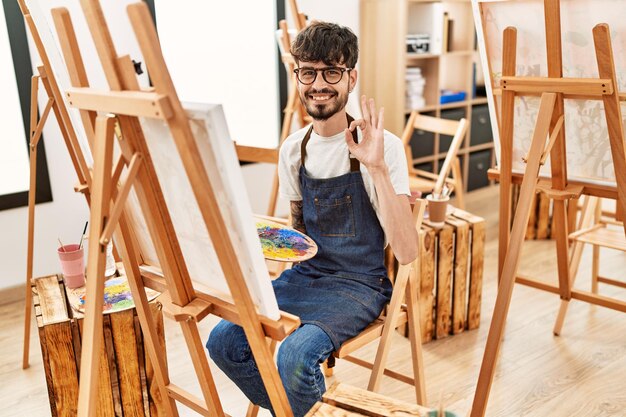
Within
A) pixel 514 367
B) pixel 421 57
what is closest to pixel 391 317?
pixel 514 367

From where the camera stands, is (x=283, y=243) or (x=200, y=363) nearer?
(x=200, y=363)

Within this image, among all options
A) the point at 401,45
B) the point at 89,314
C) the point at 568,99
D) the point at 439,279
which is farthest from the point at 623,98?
the point at 401,45

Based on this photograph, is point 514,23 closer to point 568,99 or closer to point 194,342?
point 568,99

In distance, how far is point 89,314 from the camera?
1.22 metres

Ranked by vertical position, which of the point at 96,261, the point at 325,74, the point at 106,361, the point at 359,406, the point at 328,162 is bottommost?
the point at 106,361

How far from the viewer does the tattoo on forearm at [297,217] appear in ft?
6.13

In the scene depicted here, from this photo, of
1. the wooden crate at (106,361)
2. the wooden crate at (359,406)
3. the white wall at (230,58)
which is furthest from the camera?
the white wall at (230,58)

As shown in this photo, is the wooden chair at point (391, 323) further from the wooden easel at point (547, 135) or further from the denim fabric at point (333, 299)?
the wooden easel at point (547, 135)

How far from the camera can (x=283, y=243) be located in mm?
1644

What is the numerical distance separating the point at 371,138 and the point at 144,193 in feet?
1.92

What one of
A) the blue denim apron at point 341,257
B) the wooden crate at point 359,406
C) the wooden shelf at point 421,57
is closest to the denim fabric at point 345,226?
the blue denim apron at point 341,257

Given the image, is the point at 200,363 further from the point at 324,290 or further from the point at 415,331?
the point at 415,331

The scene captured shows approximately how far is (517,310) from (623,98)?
1428 mm

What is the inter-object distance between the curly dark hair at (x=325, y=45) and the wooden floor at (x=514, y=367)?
1.25m
